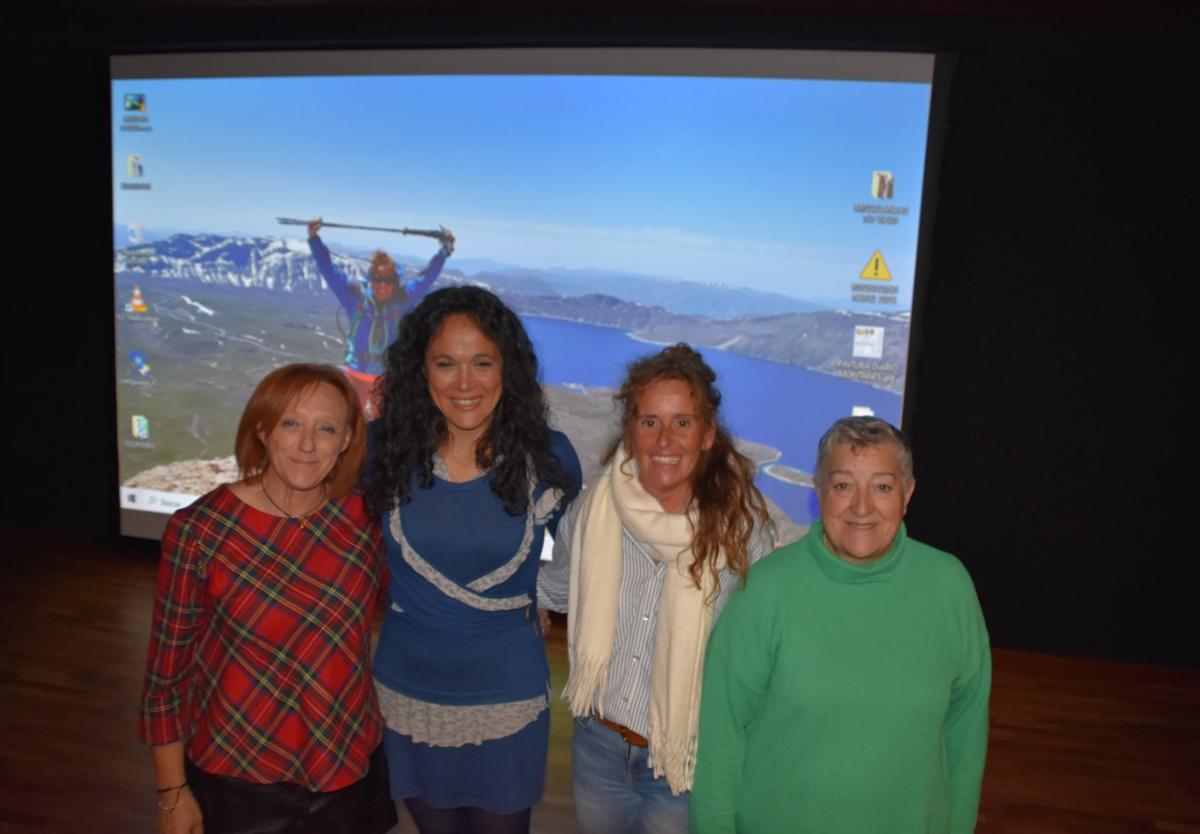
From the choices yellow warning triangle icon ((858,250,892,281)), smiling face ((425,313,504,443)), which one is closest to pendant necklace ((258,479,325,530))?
smiling face ((425,313,504,443))

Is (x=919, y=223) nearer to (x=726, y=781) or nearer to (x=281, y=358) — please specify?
(x=726, y=781)

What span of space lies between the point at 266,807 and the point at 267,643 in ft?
1.01

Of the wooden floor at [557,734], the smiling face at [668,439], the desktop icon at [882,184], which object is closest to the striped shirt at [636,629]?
the smiling face at [668,439]

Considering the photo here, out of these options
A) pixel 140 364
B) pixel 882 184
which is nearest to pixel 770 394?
pixel 882 184

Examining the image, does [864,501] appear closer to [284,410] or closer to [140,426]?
[284,410]

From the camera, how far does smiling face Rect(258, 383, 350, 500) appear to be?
1.40 meters

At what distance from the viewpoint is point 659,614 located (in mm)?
1501

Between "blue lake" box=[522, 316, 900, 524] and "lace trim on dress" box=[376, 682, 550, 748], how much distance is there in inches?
102

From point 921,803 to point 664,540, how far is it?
2.01 feet

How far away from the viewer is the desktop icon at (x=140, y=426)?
4.87 m

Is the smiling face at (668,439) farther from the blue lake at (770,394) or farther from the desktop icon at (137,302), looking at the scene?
the desktop icon at (137,302)

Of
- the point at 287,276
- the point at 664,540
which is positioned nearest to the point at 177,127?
the point at 287,276

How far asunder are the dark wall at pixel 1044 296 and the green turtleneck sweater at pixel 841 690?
2.95 m

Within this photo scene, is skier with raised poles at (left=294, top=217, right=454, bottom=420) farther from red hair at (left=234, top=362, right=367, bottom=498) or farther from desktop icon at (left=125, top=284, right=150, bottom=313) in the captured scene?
red hair at (left=234, top=362, right=367, bottom=498)
